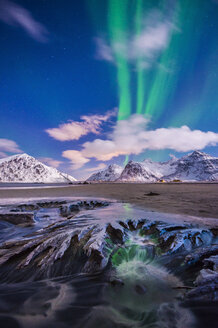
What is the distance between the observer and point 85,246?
308cm

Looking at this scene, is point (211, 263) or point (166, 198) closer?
point (211, 263)

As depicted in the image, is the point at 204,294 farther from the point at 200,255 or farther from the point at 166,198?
the point at 166,198

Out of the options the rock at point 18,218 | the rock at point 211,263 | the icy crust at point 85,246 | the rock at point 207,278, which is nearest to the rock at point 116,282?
the icy crust at point 85,246

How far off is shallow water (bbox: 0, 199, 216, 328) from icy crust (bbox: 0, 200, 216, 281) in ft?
0.62

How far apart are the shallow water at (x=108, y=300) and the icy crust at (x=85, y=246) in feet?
0.62

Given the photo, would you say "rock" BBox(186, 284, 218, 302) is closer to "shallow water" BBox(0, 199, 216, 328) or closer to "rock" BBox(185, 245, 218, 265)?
"shallow water" BBox(0, 199, 216, 328)

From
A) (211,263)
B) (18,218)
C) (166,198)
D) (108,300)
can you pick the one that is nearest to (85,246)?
(108,300)

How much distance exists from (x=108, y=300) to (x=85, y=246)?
4.64 feet

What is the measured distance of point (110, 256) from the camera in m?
2.82

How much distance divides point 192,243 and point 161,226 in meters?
1.00

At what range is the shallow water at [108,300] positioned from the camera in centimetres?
146

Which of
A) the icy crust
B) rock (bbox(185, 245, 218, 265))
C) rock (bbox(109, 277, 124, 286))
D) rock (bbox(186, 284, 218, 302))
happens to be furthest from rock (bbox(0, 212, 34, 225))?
rock (bbox(186, 284, 218, 302))

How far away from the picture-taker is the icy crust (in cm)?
254

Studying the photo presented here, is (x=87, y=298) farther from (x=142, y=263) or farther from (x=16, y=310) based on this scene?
(x=142, y=263)
